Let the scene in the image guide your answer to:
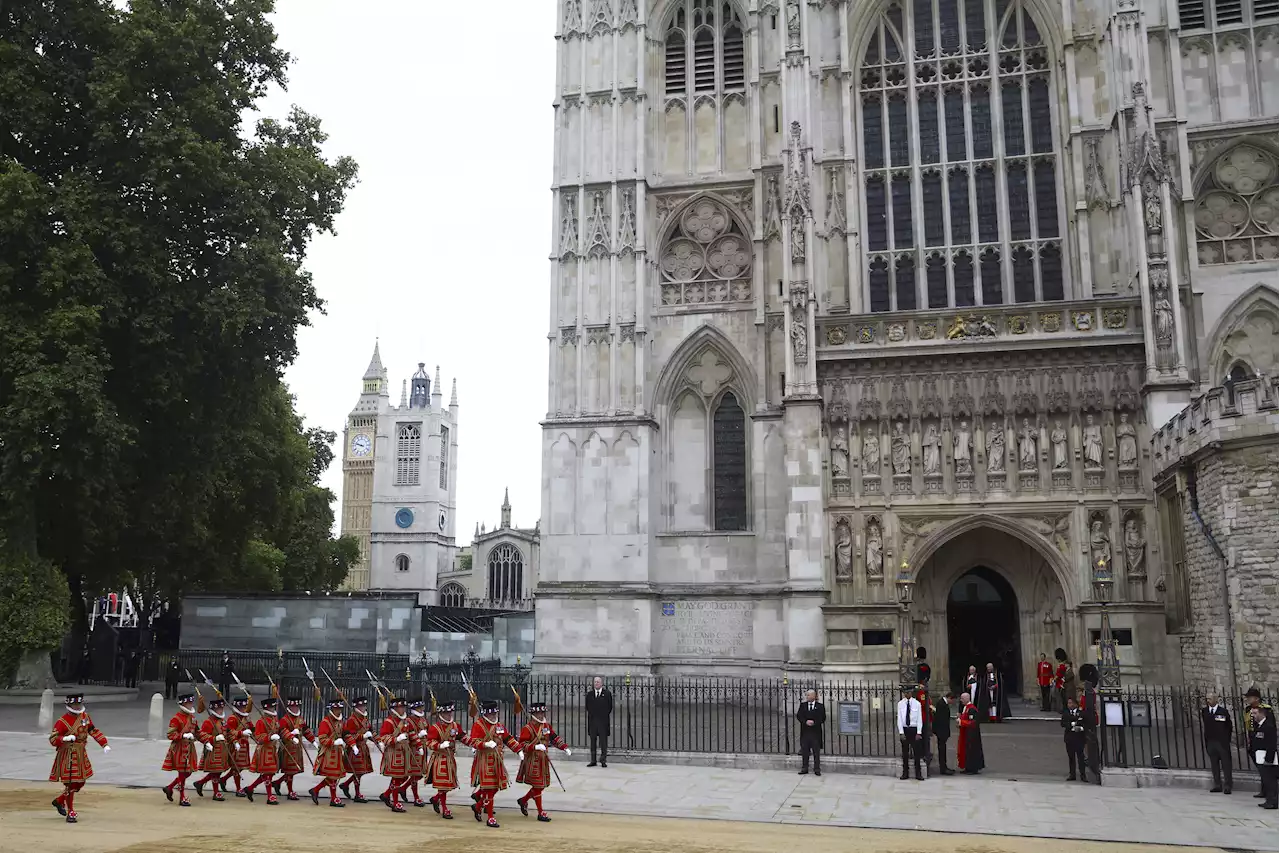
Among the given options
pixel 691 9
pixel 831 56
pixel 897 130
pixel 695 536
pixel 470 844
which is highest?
pixel 691 9

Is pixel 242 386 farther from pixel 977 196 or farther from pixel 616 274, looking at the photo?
pixel 977 196

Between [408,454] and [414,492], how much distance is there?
5115mm

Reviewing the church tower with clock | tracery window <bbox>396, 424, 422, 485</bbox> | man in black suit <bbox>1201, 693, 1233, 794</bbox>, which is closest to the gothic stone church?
man in black suit <bbox>1201, 693, 1233, 794</bbox>

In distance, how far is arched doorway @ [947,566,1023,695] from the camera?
27844 mm

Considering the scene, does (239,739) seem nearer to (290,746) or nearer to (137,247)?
(290,746)

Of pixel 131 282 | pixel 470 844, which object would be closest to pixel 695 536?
pixel 131 282

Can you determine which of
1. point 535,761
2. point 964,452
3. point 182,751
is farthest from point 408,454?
point 535,761

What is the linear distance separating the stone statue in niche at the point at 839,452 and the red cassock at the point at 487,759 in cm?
1471

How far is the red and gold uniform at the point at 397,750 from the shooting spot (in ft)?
45.8

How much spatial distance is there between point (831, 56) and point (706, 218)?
5.38m

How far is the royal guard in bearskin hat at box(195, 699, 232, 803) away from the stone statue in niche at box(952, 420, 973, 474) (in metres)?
17.3

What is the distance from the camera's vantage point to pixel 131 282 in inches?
981

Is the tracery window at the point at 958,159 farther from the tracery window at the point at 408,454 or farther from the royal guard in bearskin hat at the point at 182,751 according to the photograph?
the tracery window at the point at 408,454

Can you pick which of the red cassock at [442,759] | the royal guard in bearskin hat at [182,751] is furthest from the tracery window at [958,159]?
the royal guard in bearskin hat at [182,751]
